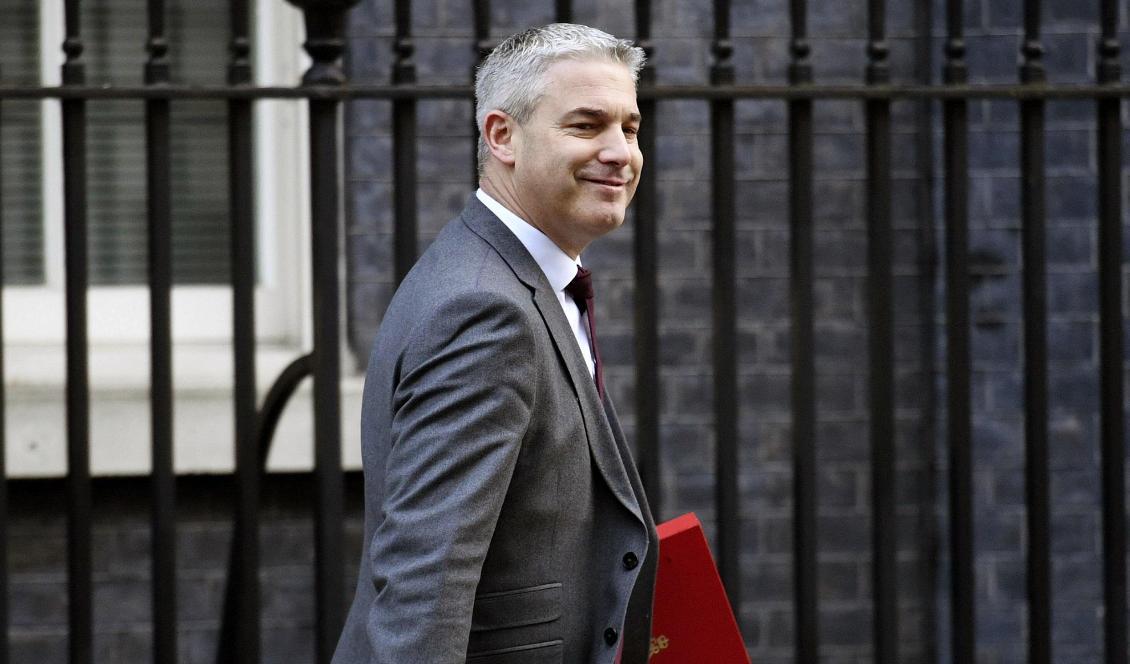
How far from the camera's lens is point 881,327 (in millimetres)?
3348

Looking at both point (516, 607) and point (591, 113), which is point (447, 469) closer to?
point (516, 607)

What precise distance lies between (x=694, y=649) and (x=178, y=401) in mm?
2663

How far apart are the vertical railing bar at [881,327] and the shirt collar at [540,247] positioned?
4.32 ft

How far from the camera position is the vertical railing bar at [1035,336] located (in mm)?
3420

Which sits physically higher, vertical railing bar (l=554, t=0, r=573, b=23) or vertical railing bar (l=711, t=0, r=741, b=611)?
vertical railing bar (l=554, t=0, r=573, b=23)

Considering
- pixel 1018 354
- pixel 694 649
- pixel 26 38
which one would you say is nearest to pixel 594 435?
pixel 694 649

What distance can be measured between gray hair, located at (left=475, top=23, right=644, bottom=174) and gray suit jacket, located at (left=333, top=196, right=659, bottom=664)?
154 mm

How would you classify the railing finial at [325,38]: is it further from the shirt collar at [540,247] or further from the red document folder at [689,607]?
the red document folder at [689,607]

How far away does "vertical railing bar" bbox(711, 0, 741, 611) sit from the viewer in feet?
10.8

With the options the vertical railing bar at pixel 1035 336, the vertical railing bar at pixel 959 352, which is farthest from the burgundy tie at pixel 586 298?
the vertical railing bar at pixel 1035 336

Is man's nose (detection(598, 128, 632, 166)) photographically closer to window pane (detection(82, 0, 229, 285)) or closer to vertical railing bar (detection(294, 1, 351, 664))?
vertical railing bar (detection(294, 1, 351, 664))

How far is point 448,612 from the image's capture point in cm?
191

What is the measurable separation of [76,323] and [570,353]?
1.39 m

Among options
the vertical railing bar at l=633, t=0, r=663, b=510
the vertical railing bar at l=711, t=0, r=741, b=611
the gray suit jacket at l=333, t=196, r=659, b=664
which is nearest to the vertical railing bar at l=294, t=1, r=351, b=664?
the vertical railing bar at l=633, t=0, r=663, b=510
